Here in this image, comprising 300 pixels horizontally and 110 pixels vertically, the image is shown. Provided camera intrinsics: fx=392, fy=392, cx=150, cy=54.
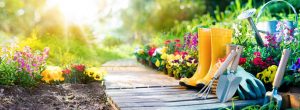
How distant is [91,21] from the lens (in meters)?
11.2

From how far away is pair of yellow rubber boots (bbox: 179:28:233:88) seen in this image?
137 inches

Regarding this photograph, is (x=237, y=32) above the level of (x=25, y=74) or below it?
above

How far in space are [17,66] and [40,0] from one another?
7728 millimetres

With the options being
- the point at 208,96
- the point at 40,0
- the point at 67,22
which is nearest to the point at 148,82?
the point at 208,96

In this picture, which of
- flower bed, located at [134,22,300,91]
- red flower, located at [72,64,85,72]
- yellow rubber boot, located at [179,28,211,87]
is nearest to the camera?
flower bed, located at [134,22,300,91]

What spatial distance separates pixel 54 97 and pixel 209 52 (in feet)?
4.89

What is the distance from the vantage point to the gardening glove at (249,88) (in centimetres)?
305

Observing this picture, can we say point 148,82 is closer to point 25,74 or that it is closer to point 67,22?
point 25,74

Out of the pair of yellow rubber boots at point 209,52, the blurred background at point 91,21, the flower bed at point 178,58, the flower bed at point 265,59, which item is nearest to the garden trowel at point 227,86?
the pair of yellow rubber boots at point 209,52

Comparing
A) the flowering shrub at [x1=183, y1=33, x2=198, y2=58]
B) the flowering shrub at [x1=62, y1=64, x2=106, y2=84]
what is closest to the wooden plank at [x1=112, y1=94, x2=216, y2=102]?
Result: the flowering shrub at [x1=62, y1=64, x2=106, y2=84]

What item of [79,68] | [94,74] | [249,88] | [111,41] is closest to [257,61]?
[249,88]

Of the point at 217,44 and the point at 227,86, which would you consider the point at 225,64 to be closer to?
the point at 227,86

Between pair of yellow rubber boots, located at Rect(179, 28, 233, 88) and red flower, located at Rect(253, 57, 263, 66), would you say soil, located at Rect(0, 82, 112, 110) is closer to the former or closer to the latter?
pair of yellow rubber boots, located at Rect(179, 28, 233, 88)

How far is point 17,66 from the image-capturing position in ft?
11.8
